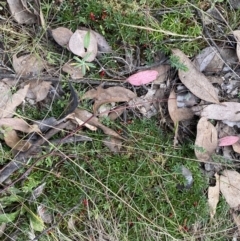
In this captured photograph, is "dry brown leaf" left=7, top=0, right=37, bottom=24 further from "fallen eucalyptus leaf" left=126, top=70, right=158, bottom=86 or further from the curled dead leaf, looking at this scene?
"fallen eucalyptus leaf" left=126, top=70, right=158, bottom=86

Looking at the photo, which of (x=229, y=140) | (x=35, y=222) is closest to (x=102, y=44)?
(x=229, y=140)

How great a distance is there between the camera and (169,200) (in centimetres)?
230

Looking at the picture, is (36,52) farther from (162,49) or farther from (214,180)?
(214,180)

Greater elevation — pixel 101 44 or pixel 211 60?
pixel 101 44

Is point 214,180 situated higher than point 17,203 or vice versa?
point 17,203

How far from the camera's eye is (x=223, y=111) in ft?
7.66

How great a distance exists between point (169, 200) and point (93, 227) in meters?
0.39

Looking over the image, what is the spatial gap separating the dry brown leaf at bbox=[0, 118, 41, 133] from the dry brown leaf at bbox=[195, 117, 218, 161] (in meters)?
0.76

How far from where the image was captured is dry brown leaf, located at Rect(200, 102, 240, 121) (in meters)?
2.32

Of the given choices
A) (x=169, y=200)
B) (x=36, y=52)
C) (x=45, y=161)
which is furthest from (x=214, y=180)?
(x=36, y=52)

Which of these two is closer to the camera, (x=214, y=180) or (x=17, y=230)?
(x=17, y=230)

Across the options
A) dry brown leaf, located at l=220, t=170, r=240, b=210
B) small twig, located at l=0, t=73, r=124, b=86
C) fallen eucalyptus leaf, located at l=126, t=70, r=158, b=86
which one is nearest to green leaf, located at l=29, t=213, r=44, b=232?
small twig, located at l=0, t=73, r=124, b=86

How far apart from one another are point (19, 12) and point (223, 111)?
108 centimetres

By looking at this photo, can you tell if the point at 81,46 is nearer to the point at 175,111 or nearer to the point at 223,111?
the point at 175,111
